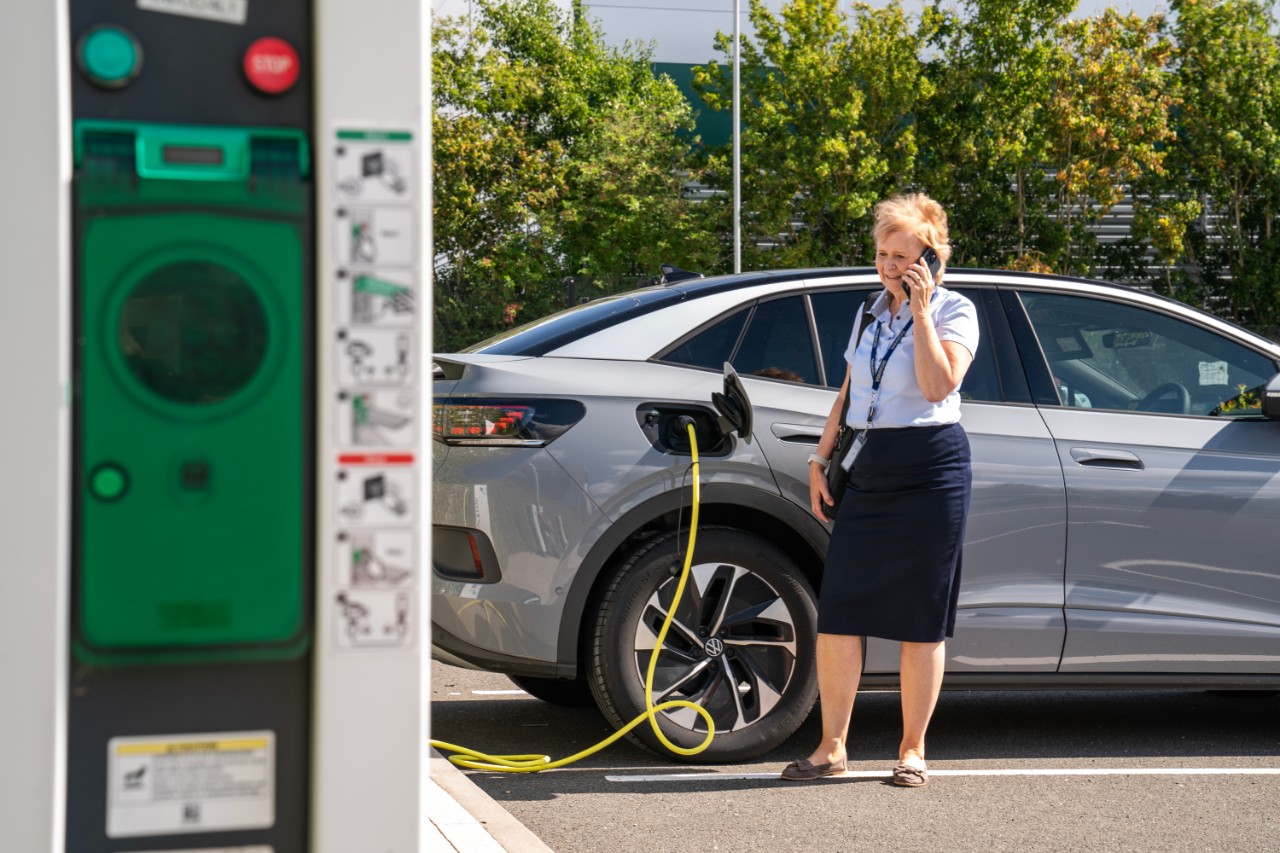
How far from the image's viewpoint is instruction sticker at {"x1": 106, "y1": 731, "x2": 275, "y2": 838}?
4.77 feet

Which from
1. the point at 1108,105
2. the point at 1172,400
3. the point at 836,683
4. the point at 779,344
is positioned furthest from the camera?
the point at 1108,105

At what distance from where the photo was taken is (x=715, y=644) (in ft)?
16.3

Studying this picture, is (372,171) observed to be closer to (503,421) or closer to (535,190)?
(503,421)

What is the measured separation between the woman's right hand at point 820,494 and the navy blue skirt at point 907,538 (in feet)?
0.51

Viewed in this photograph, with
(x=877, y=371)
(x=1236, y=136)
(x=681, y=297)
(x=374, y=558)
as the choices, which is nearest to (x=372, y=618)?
(x=374, y=558)

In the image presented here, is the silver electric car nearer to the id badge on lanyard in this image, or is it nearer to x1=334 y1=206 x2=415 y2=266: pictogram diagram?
the id badge on lanyard

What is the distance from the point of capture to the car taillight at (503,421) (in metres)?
4.82

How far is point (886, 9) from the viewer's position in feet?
94.9

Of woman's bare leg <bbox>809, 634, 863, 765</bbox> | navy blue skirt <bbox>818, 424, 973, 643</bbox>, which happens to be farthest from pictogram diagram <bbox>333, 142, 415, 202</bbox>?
woman's bare leg <bbox>809, 634, 863, 765</bbox>

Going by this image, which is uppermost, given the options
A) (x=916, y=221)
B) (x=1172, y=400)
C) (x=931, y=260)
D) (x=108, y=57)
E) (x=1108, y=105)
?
(x=1108, y=105)

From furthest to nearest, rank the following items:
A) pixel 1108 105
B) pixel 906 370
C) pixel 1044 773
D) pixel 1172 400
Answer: pixel 1108 105 → pixel 1172 400 → pixel 1044 773 → pixel 906 370

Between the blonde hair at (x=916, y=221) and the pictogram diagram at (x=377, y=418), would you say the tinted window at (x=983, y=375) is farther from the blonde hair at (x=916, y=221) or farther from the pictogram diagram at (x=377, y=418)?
the pictogram diagram at (x=377, y=418)

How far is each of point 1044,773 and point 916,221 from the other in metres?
→ 2.02

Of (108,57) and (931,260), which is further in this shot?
(931,260)
